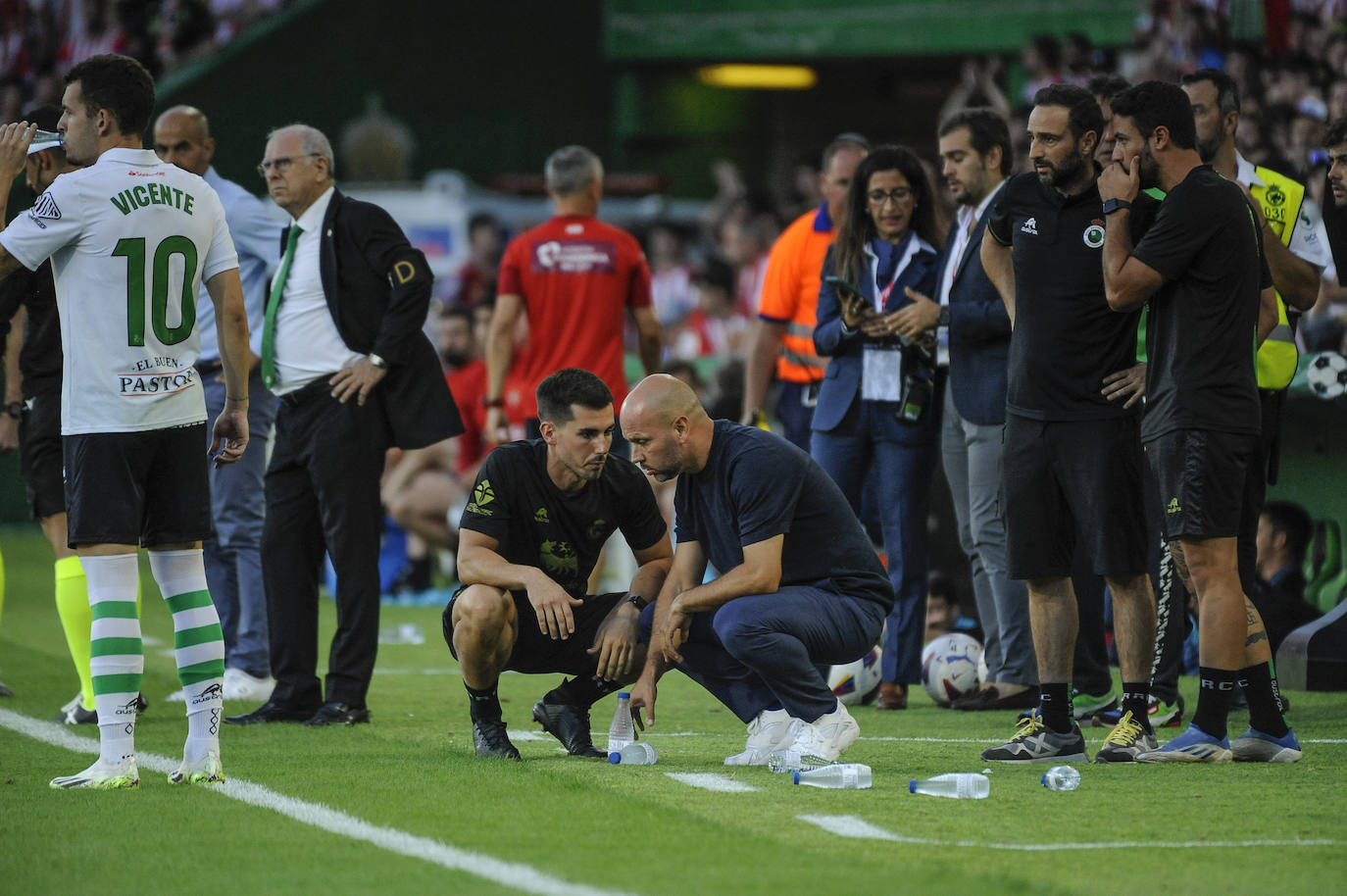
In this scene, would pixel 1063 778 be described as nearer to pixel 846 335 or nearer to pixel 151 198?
pixel 846 335

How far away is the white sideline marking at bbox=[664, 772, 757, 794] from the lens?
583cm

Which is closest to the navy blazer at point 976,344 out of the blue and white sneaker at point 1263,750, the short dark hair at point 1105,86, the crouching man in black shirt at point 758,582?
the short dark hair at point 1105,86

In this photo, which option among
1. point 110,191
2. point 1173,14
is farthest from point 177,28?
point 110,191

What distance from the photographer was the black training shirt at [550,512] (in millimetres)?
6543

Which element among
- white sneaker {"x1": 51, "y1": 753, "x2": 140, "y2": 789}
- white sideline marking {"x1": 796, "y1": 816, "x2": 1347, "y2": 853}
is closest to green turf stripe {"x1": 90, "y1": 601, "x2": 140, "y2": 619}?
white sneaker {"x1": 51, "y1": 753, "x2": 140, "y2": 789}

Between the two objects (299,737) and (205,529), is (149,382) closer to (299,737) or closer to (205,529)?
(205,529)

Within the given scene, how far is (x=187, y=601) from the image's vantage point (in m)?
6.14

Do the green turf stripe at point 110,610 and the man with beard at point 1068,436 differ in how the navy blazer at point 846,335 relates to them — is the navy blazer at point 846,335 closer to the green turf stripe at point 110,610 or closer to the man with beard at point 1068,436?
the man with beard at point 1068,436

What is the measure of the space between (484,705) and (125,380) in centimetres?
164

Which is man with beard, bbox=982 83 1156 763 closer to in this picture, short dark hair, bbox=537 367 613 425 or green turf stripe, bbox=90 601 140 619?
short dark hair, bbox=537 367 613 425

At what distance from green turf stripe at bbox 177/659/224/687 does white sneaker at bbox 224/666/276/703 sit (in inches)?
94.8

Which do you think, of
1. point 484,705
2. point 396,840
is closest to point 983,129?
point 484,705

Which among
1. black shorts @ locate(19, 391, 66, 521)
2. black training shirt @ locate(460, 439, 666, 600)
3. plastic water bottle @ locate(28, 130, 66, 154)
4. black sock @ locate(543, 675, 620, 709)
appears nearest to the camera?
plastic water bottle @ locate(28, 130, 66, 154)

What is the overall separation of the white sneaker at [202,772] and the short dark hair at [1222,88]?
4.43 metres
